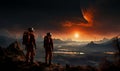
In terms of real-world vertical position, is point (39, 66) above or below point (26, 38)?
below

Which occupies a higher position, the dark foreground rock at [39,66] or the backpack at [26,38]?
the backpack at [26,38]

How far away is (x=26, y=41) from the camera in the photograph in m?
33.3

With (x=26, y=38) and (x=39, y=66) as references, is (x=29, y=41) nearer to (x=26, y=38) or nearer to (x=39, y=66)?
(x=26, y=38)

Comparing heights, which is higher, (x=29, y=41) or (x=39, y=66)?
(x=29, y=41)

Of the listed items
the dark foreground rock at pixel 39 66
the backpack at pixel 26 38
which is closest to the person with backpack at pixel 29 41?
the backpack at pixel 26 38

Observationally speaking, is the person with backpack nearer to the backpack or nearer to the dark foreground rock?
the backpack

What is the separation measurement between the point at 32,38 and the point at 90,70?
864 centimetres

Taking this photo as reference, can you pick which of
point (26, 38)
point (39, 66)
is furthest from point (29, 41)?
point (39, 66)

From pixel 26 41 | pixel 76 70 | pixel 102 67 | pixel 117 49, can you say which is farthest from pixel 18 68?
pixel 117 49

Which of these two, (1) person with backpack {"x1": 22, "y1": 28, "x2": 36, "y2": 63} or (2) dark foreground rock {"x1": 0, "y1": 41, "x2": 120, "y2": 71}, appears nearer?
(2) dark foreground rock {"x1": 0, "y1": 41, "x2": 120, "y2": 71}

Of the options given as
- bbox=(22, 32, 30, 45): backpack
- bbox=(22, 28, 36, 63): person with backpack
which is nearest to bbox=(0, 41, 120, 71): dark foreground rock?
bbox=(22, 28, 36, 63): person with backpack

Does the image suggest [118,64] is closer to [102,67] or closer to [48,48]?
[102,67]

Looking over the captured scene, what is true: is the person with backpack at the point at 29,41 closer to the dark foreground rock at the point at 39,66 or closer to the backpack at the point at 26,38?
the backpack at the point at 26,38

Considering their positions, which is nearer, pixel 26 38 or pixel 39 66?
pixel 39 66
